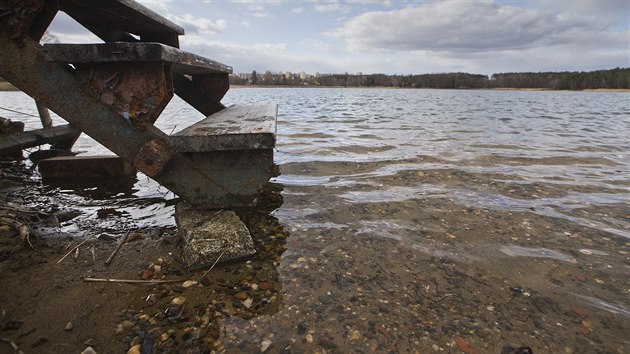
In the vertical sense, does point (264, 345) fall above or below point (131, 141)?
below

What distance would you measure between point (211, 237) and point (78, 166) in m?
3.02

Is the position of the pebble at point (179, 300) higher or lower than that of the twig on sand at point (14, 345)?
lower

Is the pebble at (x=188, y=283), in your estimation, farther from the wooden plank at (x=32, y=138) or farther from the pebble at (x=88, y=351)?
the wooden plank at (x=32, y=138)

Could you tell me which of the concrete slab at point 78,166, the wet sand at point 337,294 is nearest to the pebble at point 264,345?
the wet sand at point 337,294

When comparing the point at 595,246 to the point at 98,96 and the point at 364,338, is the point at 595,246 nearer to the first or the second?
the point at 364,338

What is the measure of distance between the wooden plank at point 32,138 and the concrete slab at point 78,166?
0.54 m

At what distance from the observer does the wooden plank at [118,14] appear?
2.25 metres

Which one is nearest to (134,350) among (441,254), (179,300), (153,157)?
(179,300)

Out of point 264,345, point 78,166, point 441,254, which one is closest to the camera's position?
point 264,345

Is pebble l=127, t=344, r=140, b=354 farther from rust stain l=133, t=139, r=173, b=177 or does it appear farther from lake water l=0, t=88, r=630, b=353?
rust stain l=133, t=139, r=173, b=177

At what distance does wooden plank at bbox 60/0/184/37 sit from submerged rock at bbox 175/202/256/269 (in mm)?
1565

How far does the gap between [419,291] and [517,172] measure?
3678mm

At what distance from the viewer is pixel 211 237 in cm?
228

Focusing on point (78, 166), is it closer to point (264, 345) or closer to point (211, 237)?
point (211, 237)
